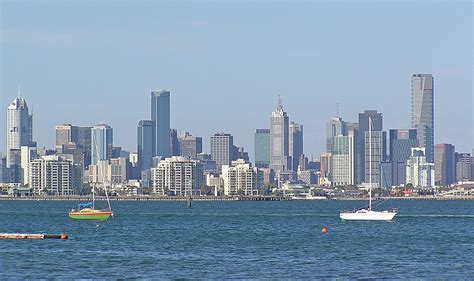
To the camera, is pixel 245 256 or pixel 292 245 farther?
pixel 292 245

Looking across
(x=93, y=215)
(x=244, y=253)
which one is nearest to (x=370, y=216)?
(x=93, y=215)

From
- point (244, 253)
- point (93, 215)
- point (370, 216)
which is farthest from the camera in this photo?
point (93, 215)

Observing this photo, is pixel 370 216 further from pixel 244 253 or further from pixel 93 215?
pixel 244 253

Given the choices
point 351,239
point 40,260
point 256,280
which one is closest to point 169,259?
point 40,260

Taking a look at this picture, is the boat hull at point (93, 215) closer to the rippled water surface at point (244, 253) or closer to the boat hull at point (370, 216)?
the rippled water surface at point (244, 253)

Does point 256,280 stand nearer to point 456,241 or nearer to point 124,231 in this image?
point 456,241

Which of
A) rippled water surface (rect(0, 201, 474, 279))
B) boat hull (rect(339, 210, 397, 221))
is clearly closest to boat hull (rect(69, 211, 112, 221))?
rippled water surface (rect(0, 201, 474, 279))

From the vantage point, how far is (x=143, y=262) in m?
77.7

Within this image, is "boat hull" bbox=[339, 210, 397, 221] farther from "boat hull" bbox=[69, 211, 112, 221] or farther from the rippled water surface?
"boat hull" bbox=[69, 211, 112, 221]

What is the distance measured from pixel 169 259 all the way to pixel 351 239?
1098 inches

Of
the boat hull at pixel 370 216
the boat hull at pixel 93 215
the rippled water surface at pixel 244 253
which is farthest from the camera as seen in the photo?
the boat hull at pixel 93 215

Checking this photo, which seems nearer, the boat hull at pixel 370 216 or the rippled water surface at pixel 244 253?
the rippled water surface at pixel 244 253

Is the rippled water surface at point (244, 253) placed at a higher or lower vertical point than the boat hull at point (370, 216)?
lower

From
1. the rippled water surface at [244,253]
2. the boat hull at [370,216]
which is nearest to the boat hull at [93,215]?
the rippled water surface at [244,253]
